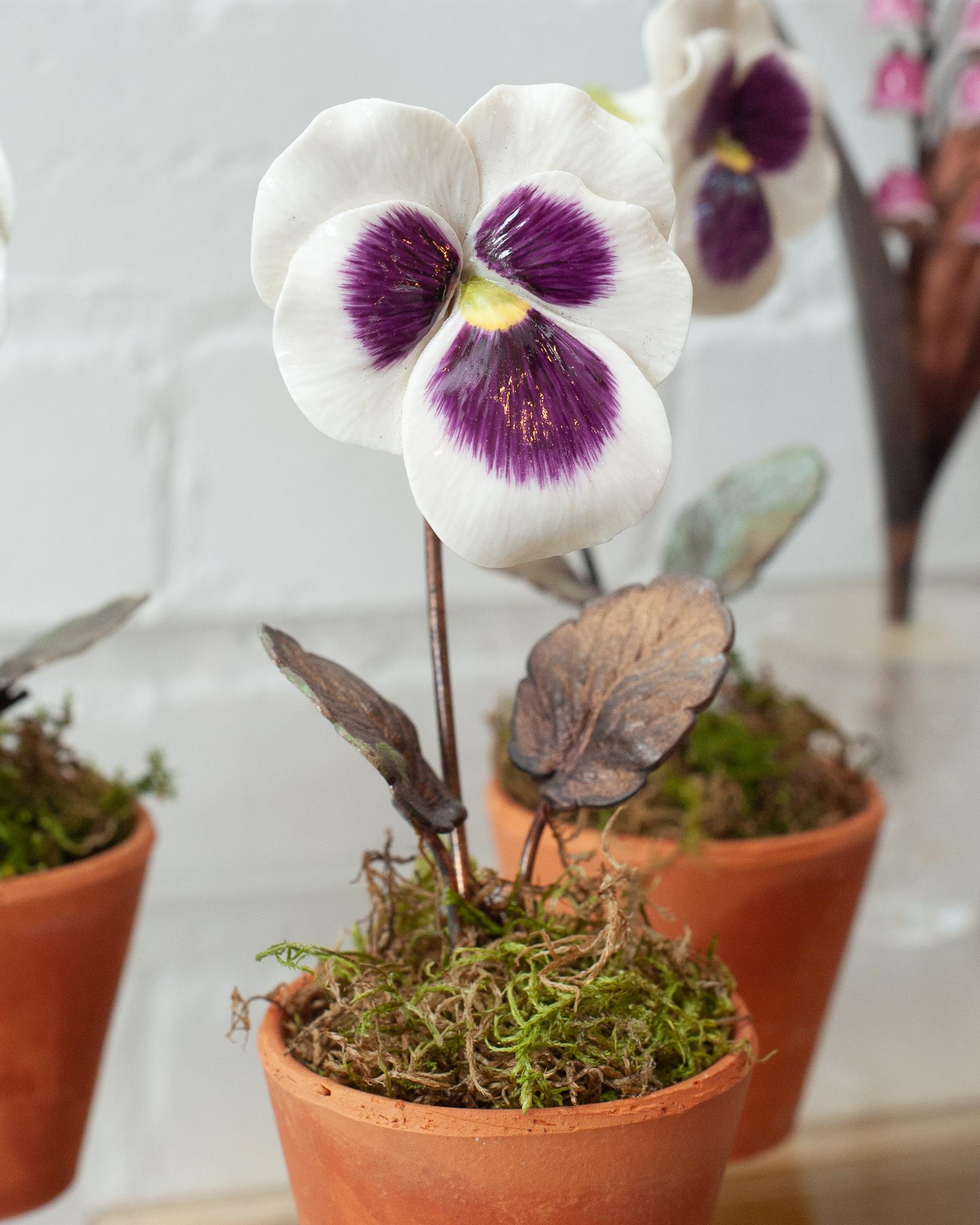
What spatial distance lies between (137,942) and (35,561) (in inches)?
11.1

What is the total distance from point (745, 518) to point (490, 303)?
0.97ft

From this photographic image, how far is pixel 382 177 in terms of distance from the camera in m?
0.34

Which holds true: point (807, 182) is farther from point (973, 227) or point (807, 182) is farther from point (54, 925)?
point (54, 925)

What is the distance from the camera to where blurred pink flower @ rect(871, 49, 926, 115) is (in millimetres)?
798

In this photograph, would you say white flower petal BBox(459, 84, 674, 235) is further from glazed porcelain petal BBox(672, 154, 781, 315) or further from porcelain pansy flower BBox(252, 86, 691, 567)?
glazed porcelain petal BBox(672, 154, 781, 315)

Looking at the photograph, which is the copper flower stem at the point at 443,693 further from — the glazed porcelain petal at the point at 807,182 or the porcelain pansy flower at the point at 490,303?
the glazed porcelain petal at the point at 807,182

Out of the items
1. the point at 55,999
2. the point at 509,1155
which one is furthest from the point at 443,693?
the point at 55,999

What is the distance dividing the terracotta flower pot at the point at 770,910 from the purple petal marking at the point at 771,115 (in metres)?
0.31

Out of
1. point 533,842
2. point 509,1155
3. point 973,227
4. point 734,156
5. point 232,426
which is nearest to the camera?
point 509,1155

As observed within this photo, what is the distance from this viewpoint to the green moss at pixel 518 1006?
0.35 metres

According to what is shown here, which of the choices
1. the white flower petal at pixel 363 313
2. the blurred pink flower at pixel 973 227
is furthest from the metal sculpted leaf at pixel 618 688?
the blurred pink flower at pixel 973 227

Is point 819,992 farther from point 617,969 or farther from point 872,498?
point 872,498

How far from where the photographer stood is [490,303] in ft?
1.15

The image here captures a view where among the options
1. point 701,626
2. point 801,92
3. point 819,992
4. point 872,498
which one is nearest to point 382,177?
point 701,626
